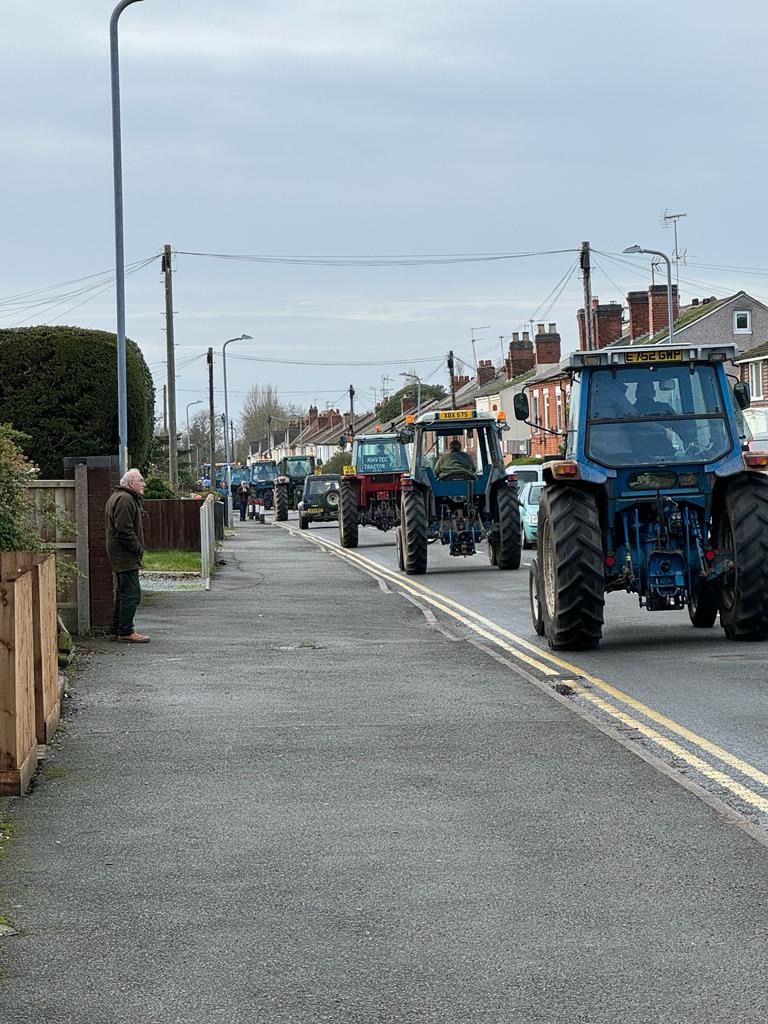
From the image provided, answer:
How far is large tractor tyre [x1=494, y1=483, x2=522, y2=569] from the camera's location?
28.5 metres

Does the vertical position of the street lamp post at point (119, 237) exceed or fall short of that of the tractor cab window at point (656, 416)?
it exceeds it

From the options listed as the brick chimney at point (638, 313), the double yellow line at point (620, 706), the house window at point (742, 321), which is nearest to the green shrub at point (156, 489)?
the double yellow line at point (620, 706)

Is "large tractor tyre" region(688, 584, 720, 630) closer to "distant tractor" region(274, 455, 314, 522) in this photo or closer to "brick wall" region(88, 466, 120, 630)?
"brick wall" region(88, 466, 120, 630)

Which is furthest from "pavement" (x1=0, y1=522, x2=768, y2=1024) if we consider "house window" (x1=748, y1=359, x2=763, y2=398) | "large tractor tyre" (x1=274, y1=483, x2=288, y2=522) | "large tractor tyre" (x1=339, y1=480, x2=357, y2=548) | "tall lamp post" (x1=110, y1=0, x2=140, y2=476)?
"large tractor tyre" (x1=274, y1=483, x2=288, y2=522)

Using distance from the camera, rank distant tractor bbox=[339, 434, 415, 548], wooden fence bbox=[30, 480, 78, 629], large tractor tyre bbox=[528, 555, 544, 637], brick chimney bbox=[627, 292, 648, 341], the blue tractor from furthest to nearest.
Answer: brick chimney bbox=[627, 292, 648, 341]
distant tractor bbox=[339, 434, 415, 548]
wooden fence bbox=[30, 480, 78, 629]
large tractor tyre bbox=[528, 555, 544, 637]
the blue tractor

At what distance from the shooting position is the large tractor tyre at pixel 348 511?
39.2 m

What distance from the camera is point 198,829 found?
7805 mm

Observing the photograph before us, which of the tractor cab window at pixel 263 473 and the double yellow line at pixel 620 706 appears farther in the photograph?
the tractor cab window at pixel 263 473

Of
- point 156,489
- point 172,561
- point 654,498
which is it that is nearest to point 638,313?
point 156,489

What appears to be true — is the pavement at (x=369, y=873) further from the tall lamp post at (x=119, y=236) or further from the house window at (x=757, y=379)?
the house window at (x=757, y=379)

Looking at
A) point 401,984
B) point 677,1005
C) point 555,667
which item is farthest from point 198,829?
point 555,667

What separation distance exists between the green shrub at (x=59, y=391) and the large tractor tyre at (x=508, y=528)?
6.85 metres

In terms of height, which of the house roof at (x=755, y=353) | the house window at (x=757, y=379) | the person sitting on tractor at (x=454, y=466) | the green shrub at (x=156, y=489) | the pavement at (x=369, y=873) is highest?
the house roof at (x=755, y=353)

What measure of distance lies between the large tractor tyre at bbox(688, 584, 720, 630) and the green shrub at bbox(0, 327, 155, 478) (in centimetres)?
1369
